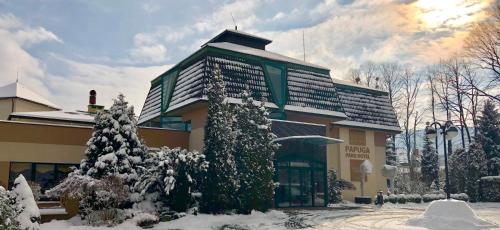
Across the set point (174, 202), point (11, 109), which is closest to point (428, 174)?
point (174, 202)

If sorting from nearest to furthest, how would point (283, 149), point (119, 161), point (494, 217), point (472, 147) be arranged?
point (119, 161)
point (494, 217)
point (283, 149)
point (472, 147)

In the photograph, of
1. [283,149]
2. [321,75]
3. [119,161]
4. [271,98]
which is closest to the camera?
[119,161]

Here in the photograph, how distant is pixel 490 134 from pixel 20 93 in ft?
128

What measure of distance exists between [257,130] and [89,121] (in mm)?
11506

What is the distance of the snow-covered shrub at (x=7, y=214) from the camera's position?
1115 cm

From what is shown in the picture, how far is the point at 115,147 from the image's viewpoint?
17.7m

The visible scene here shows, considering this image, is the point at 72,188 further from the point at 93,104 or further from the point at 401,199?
the point at 401,199

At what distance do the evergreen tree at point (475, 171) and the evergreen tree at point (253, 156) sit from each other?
705 inches

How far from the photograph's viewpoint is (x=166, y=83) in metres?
28.3

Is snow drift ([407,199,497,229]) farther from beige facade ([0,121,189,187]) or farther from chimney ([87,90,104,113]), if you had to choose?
chimney ([87,90,104,113])

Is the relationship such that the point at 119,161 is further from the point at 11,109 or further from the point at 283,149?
the point at 11,109

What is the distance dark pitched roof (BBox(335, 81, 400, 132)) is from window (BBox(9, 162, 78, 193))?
732 inches

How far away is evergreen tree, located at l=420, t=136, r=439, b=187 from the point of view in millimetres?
39969

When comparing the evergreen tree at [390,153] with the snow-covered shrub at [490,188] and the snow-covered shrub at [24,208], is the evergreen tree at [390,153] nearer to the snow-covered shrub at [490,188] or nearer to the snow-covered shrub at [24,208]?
the snow-covered shrub at [490,188]
